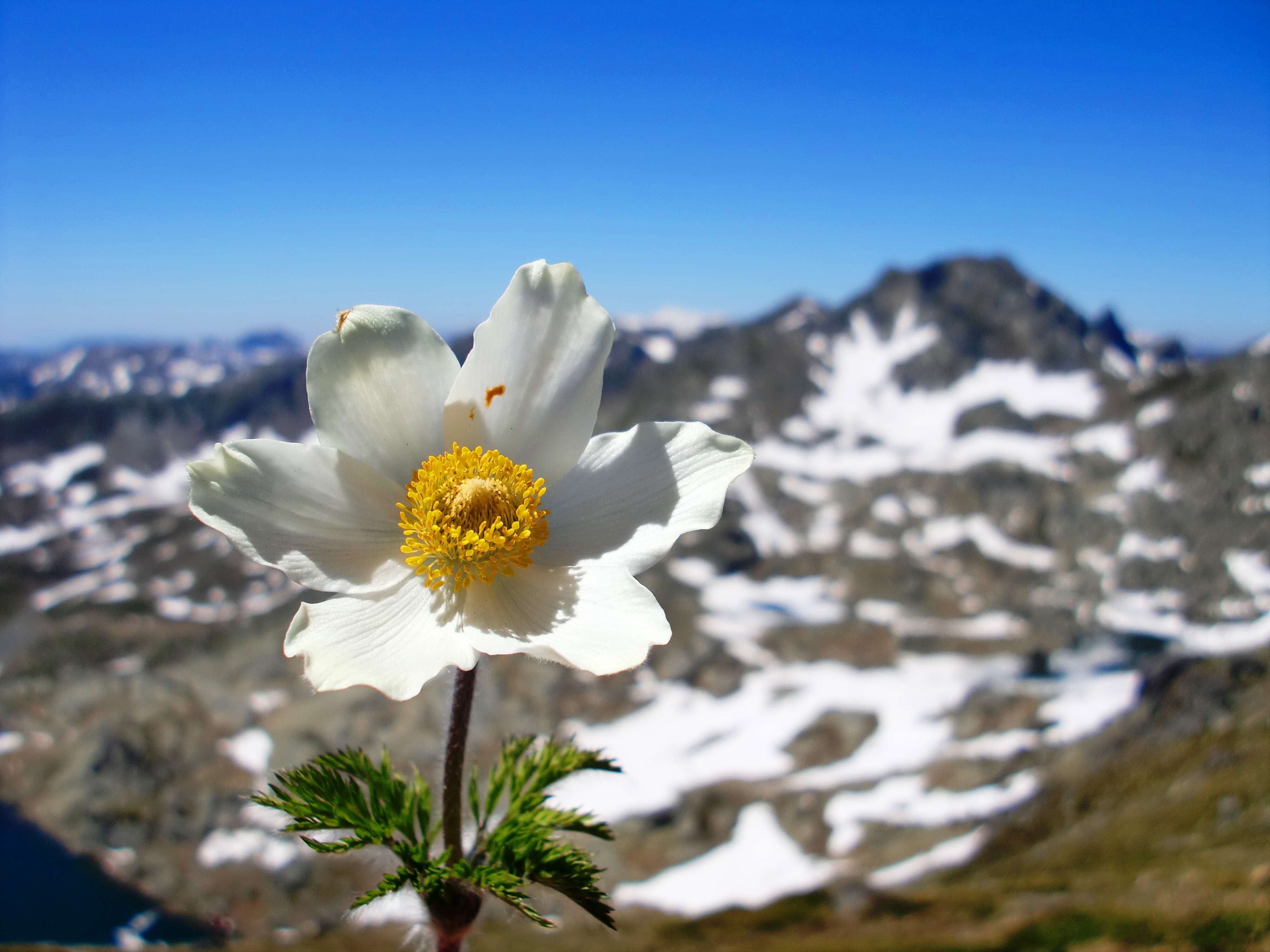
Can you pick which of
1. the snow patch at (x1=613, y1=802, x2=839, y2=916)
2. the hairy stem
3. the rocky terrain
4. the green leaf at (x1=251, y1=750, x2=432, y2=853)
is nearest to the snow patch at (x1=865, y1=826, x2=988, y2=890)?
the rocky terrain

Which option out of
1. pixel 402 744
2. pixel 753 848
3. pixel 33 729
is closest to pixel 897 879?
pixel 753 848

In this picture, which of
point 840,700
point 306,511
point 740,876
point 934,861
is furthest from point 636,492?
point 840,700

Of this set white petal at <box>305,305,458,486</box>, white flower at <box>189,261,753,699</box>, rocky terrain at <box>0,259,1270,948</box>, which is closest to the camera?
white flower at <box>189,261,753,699</box>

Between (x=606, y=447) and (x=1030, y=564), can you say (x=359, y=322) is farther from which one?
(x=1030, y=564)

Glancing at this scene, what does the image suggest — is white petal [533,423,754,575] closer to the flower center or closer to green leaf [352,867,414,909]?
the flower center

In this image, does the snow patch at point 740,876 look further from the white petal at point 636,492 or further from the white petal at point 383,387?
the white petal at point 383,387

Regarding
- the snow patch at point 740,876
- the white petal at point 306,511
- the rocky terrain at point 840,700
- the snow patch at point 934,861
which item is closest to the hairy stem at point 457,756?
the white petal at point 306,511

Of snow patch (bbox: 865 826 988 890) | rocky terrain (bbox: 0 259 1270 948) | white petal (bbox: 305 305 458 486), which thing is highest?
rocky terrain (bbox: 0 259 1270 948)
